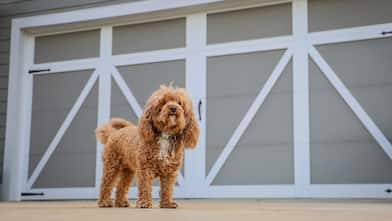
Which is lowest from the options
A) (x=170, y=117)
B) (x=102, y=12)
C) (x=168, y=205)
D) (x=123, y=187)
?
(x=168, y=205)

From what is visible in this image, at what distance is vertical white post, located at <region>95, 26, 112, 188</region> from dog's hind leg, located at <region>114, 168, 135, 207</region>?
2.50 metres

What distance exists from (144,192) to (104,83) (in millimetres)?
3591

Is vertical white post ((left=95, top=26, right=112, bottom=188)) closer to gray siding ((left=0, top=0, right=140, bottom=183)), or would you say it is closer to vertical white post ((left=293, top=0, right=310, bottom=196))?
gray siding ((left=0, top=0, right=140, bottom=183))

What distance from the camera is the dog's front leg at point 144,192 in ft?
15.1

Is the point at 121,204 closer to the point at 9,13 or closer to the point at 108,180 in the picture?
the point at 108,180

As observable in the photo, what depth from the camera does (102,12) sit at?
787 cm

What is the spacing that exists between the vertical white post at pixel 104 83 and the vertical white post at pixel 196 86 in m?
1.10

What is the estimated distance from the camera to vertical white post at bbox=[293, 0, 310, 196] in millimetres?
6773

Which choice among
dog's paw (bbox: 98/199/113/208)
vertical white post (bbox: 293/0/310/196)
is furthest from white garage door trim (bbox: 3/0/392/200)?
dog's paw (bbox: 98/199/113/208)

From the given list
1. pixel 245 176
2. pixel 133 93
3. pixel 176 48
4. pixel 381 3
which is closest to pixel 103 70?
pixel 133 93

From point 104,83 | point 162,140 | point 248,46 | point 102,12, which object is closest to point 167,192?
point 162,140

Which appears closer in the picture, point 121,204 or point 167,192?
point 167,192

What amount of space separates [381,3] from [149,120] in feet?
10.7

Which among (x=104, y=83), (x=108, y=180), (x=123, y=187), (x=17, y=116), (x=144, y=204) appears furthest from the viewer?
(x=17, y=116)
